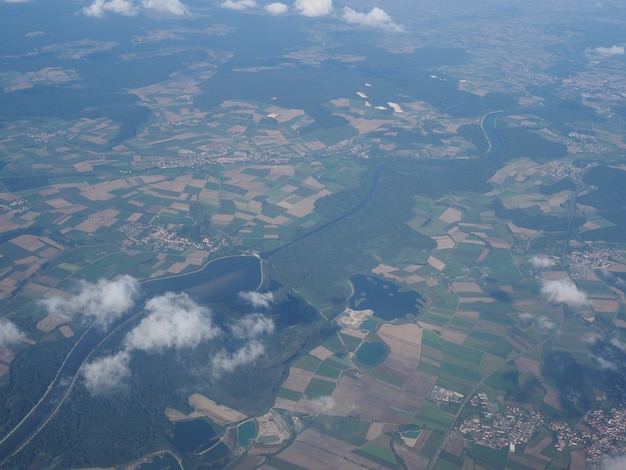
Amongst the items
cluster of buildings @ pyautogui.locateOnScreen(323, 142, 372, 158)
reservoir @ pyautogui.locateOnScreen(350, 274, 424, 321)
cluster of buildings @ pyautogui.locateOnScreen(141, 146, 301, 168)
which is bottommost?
reservoir @ pyautogui.locateOnScreen(350, 274, 424, 321)

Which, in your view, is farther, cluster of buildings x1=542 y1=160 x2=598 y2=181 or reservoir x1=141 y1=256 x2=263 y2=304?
cluster of buildings x1=542 y1=160 x2=598 y2=181

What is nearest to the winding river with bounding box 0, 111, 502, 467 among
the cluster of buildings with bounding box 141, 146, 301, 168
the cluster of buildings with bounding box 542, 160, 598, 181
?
the cluster of buildings with bounding box 141, 146, 301, 168

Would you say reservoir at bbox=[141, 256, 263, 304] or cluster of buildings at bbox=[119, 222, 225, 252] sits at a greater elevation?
cluster of buildings at bbox=[119, 222, 225, 252]

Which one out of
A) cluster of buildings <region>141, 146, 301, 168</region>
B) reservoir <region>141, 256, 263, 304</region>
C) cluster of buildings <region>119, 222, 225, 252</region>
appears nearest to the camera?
reservoir <region>141, 256, 263, 304</region>

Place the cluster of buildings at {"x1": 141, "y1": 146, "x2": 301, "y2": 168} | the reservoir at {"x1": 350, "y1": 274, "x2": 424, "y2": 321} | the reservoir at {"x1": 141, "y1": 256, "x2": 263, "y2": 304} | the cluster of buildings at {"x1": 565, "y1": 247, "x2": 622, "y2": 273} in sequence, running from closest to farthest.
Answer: the reservoir at {"x1": 350, "y1": 274, "x2": 424, "y2": 321}, the reservoir at {"x1": 141, "y1": 256, "x2": 263, "y2": 304}, the cluster of buildings at {"x1": 565, "y1": 247, "x2": 622, "y2": 273}, the cluster of buildings at {"x1": 141, "y1": 146, "x2": 301, "y2": 168}

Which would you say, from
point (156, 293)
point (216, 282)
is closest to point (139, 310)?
point (156, 293)

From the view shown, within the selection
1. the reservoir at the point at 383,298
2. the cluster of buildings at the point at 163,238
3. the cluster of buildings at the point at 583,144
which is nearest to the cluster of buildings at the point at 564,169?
the cluster of buildings at the point at 583,144

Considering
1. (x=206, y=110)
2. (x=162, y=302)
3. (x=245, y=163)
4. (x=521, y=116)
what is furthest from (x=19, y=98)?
(x=521, y=116)

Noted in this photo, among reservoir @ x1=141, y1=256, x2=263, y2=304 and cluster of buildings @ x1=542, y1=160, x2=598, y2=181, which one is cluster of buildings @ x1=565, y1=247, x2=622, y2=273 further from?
reservoir @ x1=141, y1=256, x2=263, y2=304
